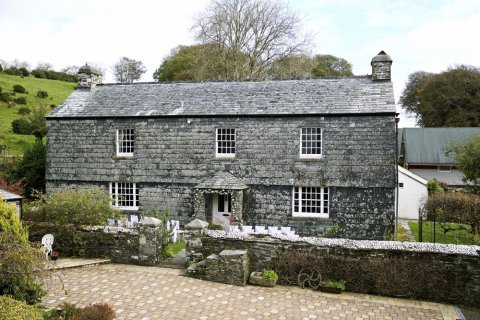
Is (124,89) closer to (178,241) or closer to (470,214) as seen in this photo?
(178,241)

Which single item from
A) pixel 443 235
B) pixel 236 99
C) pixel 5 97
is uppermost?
pixel 5 97

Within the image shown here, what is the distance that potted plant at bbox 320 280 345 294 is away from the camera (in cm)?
1108

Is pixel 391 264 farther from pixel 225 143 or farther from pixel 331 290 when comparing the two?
pixel 225 143

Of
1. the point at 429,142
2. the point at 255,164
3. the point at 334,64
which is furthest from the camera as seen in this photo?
the point at 334,64

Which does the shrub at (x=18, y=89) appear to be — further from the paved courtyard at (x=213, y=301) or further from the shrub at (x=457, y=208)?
the shrub at (x=457, y=208)

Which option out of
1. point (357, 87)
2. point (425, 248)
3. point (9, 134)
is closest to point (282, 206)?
point (357, 87)

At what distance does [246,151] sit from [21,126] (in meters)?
28.8

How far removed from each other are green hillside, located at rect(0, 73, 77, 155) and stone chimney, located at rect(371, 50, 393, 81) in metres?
28.7

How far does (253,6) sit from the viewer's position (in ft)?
131

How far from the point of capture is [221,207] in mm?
20031

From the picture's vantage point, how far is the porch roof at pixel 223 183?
18.7 m

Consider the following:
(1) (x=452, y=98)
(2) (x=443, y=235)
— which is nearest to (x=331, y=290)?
(2) (x=443, y=235)

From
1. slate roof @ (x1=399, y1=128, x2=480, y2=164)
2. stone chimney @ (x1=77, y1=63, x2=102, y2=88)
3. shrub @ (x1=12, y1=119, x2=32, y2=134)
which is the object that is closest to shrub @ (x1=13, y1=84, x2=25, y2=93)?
shrub @ (x1=12, y1=119, x2=32, y2=134)

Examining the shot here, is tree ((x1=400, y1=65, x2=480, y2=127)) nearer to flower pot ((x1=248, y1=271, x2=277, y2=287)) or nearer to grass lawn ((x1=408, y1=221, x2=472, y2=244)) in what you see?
grass lawn ((x1=408, y1=221, x2=472, y2=244))
